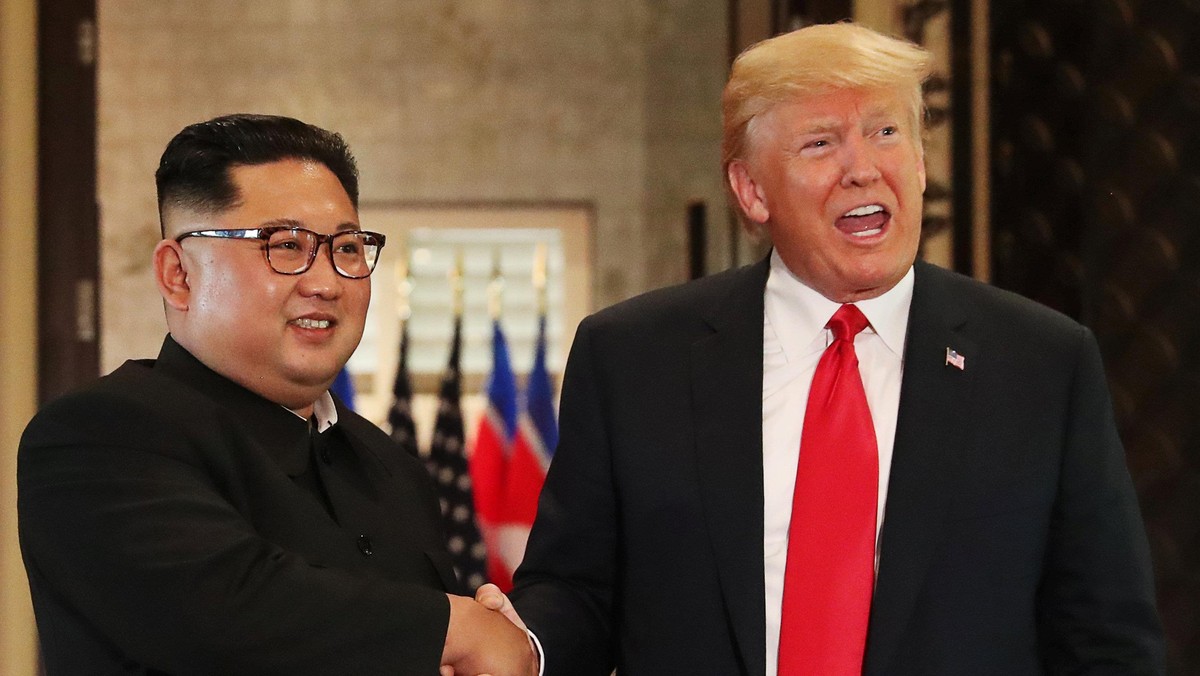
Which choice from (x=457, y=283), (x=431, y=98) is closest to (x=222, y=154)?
(x=457, y=283)

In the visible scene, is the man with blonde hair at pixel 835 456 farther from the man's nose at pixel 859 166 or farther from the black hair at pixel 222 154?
the black hair at pixel 222 154

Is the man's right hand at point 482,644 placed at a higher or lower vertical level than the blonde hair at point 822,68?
lower

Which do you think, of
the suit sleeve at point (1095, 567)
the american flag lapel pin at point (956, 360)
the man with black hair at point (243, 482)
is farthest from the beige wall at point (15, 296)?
the suit sleeve at point (1095, 567)

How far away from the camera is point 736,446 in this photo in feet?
6.16

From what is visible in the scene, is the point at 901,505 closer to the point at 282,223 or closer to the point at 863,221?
the point at 863,221

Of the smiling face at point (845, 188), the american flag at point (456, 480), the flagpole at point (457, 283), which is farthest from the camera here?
the flagpole at point (457, 283)

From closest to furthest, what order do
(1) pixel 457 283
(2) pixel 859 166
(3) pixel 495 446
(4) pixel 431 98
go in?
1. (2) pixel 859 166
2. (3) pixel 495 446
3. (1) pixel 457 283
4. (4) pixel 431 98

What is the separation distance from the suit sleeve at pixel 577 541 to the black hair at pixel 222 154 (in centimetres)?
46

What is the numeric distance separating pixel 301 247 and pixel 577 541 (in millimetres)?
554

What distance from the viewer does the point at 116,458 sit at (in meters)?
1.63

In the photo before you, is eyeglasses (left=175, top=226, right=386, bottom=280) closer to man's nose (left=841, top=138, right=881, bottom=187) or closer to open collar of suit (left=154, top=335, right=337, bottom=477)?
open collar of suit (left=154, top=335, right=337, bottom=477)

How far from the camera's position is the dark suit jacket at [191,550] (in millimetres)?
1573

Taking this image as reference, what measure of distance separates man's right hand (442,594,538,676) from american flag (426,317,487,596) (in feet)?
11.8

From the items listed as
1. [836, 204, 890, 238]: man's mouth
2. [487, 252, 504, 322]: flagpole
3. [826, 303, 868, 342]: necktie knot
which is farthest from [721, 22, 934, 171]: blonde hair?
[487, 252, 504, 322]: flagpole
